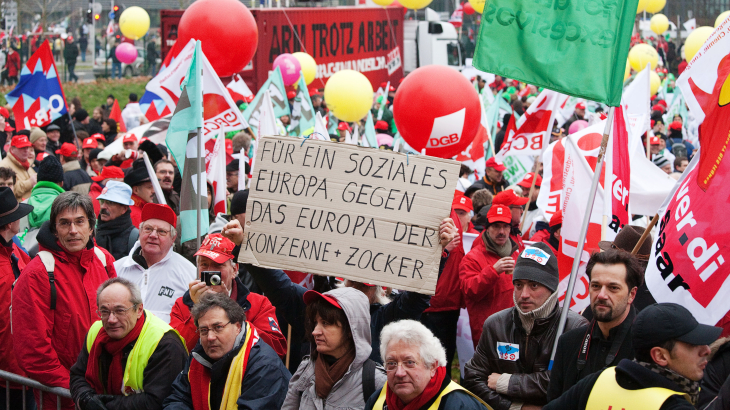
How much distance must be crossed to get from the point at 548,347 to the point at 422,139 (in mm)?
3667

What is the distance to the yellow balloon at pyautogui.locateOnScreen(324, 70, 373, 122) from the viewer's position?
1251 centimetres

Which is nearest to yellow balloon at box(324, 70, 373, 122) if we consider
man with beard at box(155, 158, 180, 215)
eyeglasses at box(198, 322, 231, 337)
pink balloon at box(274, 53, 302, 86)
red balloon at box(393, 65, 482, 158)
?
pink balloon at box(274, 53, 302, 86)

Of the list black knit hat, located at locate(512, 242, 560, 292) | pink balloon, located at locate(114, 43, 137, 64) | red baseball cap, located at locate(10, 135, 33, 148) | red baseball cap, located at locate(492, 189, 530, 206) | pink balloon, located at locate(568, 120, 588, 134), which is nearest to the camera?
black knit hat, located at locate(512, 242, 560, 292)

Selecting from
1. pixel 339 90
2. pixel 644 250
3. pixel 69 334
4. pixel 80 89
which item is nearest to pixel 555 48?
pixel 644 250

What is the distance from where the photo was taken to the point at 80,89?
25.0 metres

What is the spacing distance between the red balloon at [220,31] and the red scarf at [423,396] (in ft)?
20.5

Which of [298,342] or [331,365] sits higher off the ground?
[331,365]

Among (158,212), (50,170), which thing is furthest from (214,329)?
(50,170)

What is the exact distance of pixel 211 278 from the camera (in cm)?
430

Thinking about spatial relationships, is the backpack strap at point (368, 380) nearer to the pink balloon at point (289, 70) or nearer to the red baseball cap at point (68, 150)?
the red baseball cap at point (68, 150)

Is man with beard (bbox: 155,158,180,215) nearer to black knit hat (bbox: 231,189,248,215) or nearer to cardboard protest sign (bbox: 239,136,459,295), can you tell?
black knit hat (bbox: 231,189,248,215)

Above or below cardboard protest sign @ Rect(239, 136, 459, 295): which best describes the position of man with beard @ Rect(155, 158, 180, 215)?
below

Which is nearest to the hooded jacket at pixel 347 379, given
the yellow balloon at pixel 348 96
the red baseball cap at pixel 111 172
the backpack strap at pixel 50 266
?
the backpack strap at pixel 50 266

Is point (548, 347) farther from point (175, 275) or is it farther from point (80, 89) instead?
point (80, 89)
